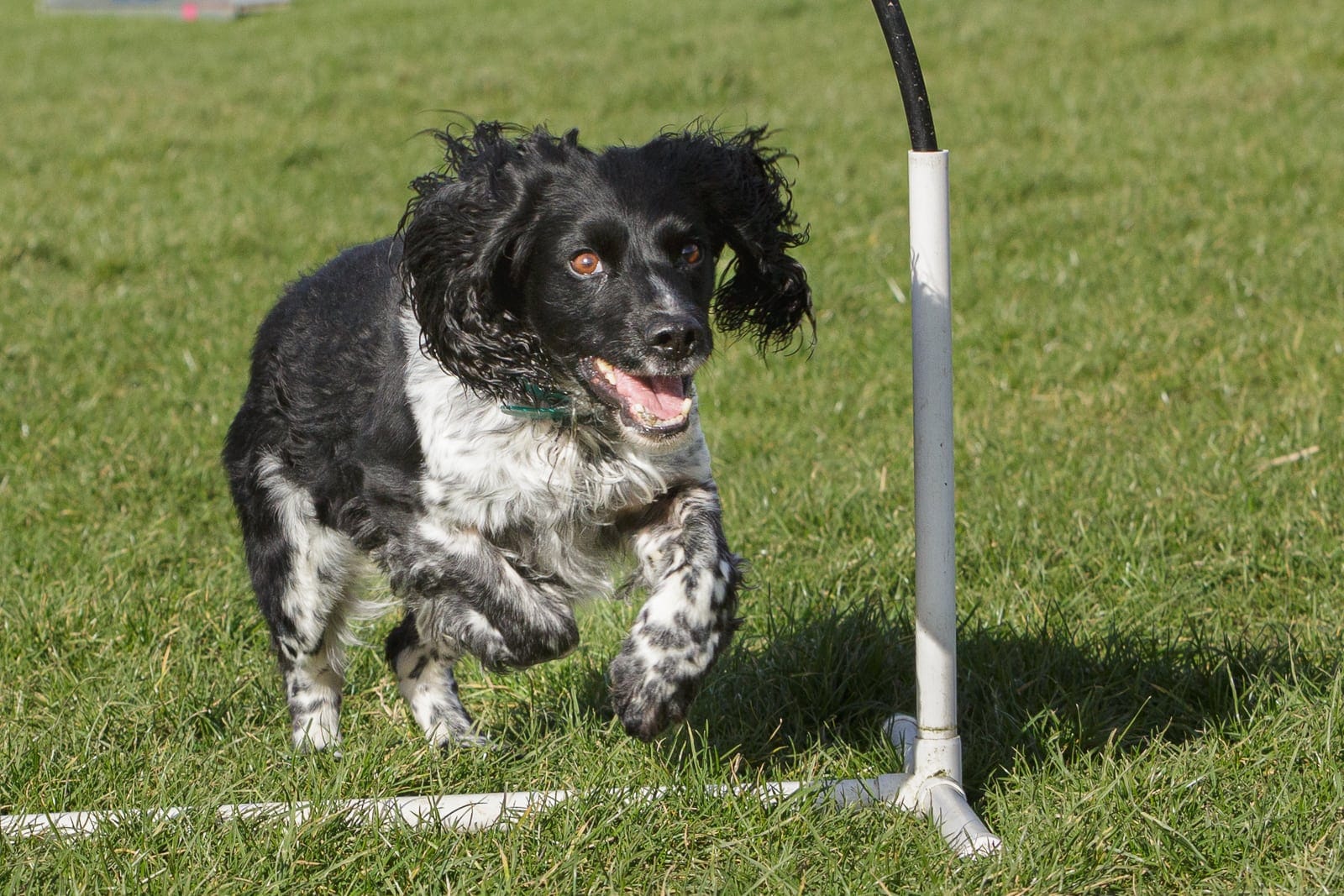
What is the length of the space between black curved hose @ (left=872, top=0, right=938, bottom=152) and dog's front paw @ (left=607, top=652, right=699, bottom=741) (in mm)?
1139

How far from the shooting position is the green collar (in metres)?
3.24

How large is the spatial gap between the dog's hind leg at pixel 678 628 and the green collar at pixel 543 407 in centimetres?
34

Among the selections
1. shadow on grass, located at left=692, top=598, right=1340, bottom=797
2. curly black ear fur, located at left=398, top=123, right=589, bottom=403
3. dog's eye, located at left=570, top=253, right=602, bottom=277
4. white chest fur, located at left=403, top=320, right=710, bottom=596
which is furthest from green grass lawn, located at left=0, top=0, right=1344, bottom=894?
dog's eye, located at left=570, top=253, right=602, bottom=277

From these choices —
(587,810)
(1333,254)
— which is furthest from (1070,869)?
(1333,254)

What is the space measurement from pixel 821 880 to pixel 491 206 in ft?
5.09

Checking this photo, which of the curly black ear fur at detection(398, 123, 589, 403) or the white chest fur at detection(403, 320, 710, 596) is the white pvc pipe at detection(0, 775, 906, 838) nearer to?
the white chest fur at detection(403, 320, 710, 596)

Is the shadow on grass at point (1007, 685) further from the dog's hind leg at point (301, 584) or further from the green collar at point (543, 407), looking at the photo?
the dog's hind leg at point (301, 584)

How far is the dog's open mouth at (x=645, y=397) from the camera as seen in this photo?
3090 mm

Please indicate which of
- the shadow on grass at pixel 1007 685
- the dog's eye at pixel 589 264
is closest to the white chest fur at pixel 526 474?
the dog's eye at pixel 589 264

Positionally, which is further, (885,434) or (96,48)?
(96,48)

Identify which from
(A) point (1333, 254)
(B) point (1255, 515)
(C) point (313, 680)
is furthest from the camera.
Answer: (A) point (1333, 254)

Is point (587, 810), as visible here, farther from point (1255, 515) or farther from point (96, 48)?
point (96, 48)

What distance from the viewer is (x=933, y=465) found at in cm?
300

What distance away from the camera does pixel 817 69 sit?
40.1ft
